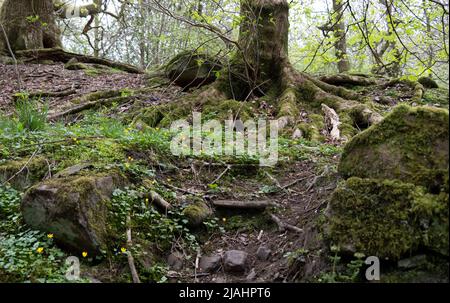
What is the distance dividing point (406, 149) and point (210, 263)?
5.86ft

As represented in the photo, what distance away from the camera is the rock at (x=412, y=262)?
2316mm

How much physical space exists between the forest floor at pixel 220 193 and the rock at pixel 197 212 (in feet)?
0.23

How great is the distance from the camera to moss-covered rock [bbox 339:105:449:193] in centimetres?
257

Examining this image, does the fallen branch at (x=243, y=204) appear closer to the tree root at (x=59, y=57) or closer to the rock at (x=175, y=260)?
the rock at (x=175, y=260)

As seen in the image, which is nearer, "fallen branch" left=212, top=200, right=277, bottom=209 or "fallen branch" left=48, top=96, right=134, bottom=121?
"fallen branch" left=212, top=200, right=277, bottom=209

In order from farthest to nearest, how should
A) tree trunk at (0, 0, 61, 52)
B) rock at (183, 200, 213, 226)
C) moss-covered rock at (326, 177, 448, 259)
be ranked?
1. tree trunk at (0, 0, 61, 52)
2. rock at (183, 200, 213, 226)
3. moss-covered rock at (326, 177, 448, 259)

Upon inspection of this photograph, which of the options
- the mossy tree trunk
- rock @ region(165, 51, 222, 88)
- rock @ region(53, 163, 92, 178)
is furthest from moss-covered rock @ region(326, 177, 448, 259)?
rock @ region(165, 51, 222, 88)

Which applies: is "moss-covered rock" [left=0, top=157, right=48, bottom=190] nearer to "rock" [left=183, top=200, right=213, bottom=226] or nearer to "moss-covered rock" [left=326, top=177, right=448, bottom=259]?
"rock" [left=183, top=200, right=213, bottom=226]

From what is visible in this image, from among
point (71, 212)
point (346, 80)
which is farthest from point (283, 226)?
point (346, 80)

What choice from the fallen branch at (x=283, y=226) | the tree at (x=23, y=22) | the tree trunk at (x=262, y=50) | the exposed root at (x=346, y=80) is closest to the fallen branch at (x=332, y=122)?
the tree trunk at (x=262, y=50)

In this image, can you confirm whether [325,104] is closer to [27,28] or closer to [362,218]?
[362,218]

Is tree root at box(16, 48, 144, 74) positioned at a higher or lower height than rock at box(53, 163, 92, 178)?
higher
